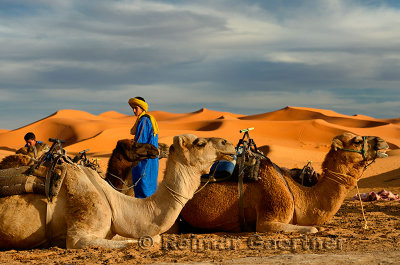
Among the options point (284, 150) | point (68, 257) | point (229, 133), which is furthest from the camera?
point (229, 133)

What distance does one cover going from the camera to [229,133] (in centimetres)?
4559

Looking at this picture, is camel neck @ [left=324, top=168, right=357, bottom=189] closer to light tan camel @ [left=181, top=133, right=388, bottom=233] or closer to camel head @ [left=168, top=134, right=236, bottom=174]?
light tan camel @ [left=181, top=133, right=388, bottom=233]

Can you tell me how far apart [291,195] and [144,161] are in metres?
2.11

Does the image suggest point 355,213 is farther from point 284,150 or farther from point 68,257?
point 284,150

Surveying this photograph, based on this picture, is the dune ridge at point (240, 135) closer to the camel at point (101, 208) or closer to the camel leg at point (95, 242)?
the camel at point (101, 208)

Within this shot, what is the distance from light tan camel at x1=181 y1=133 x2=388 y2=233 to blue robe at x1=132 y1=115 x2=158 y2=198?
0.64m

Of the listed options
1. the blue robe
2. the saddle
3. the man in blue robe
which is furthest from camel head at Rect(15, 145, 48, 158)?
the saddle

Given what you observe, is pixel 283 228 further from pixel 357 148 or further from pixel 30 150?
pixel 30 150

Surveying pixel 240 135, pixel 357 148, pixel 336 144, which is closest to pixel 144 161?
pixel 336 144

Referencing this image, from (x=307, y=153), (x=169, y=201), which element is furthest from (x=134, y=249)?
(x=307, y=153)

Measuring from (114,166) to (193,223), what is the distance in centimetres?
139

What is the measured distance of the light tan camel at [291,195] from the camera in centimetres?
687

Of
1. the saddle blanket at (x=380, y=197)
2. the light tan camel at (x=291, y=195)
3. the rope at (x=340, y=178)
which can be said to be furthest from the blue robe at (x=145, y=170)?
the saddle blanket at (x=380, y=197)

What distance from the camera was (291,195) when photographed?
6.91 meters
